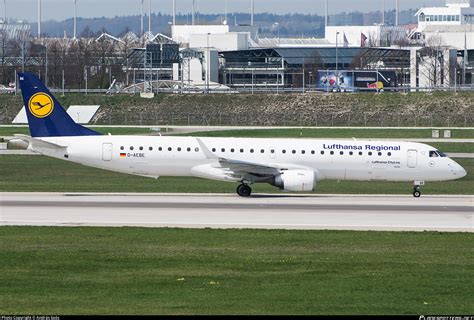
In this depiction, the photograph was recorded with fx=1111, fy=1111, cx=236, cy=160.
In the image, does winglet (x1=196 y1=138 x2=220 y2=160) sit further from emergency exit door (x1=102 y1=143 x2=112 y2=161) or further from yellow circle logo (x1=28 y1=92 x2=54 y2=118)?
yellow circle logo (x1=28 y1=92 x2=54 y2=118)

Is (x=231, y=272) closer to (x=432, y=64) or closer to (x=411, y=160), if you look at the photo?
(x=411, y=160)

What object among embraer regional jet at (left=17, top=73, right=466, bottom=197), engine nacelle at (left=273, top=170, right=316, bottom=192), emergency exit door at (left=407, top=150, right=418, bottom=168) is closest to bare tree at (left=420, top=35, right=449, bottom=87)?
emergency exit door at (left=407, top=150, right=418, bottom=168)

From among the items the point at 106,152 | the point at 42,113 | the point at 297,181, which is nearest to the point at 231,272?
the point at 297,181

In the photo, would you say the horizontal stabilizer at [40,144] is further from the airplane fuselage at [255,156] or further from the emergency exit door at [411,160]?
the emergency exit door at [411,160]

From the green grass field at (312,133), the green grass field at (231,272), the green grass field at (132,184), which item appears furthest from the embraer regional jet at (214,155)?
the green grass field at (312,133)

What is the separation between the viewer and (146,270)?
28.3 m

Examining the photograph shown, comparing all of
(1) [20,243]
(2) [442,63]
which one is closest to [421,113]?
(2) [442,63]

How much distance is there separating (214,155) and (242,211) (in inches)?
249

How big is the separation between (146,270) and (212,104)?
90219 millimetres

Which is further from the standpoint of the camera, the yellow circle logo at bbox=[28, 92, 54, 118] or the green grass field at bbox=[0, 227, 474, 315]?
the yellow circle logo at bbox=[28, 92, 54, 118]

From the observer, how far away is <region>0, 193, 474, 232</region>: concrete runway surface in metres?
37.9

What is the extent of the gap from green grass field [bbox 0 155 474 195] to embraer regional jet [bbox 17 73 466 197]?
2710mm

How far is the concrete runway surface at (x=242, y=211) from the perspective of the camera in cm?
3791

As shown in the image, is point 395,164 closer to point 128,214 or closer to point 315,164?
point 315,164
